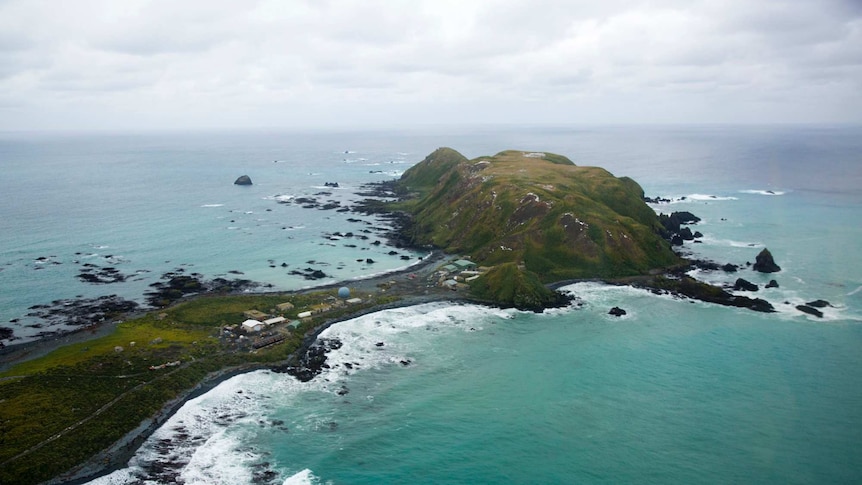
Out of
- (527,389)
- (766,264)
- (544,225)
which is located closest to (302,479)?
(527,389)

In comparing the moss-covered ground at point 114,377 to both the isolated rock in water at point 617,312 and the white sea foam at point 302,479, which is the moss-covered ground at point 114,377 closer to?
the white sea foam at point 302,479

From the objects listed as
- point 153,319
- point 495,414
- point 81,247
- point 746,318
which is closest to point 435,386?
point 495,414

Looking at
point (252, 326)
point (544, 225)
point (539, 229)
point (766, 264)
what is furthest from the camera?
point (544, 225)

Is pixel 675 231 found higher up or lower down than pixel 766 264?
higher up

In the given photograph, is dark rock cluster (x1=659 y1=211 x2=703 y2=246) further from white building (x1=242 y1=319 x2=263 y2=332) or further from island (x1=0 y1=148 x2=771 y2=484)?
white building (x1=242 y1=319 x2=263 y2=332)

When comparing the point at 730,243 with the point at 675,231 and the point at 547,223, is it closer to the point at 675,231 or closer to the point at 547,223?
the point at 675,231

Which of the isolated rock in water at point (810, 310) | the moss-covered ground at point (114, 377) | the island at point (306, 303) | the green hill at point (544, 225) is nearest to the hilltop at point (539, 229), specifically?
the green hill at point (544, 225)

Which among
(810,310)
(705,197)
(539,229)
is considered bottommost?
(810,310)
